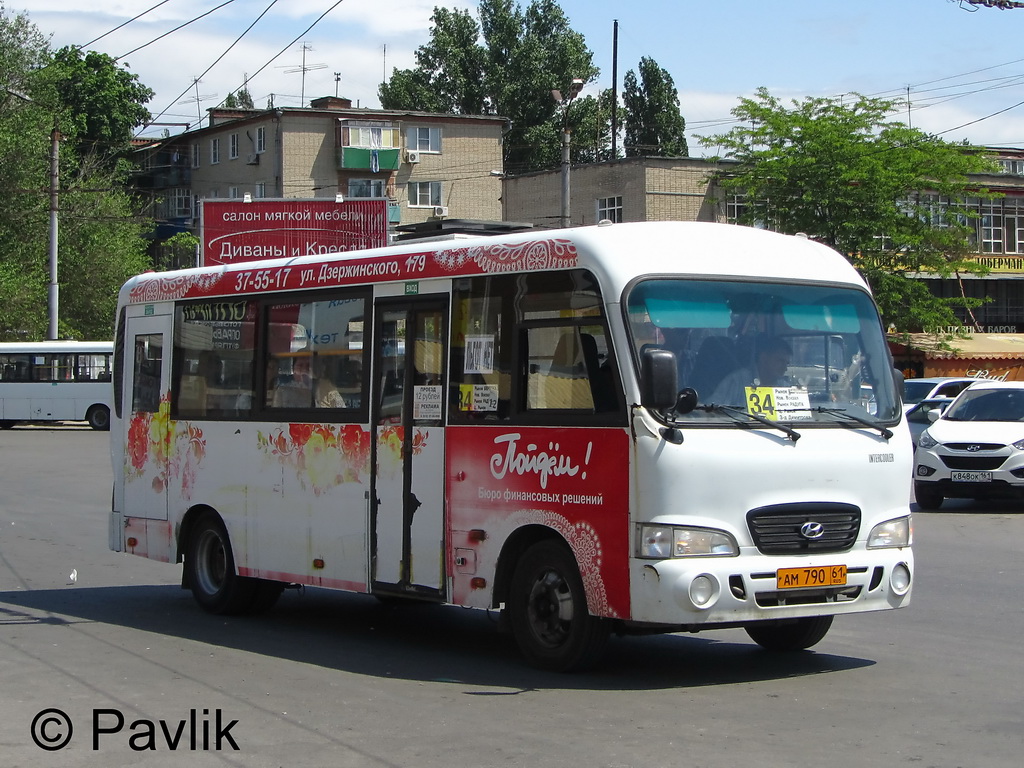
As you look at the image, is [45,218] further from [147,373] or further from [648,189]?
[147,373]

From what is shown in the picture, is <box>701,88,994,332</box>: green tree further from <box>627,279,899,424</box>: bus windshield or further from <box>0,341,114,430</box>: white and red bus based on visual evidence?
<box>627,279,899,424</box>: bus windshield

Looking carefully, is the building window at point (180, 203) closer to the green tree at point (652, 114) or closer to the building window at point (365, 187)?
the building window at point (365, 187)

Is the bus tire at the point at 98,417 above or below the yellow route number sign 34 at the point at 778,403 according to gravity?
→ below

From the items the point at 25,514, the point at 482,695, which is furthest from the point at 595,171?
the point at 482,695

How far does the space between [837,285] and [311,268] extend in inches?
161

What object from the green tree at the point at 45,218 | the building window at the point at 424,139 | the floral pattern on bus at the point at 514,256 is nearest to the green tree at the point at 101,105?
the green tree at the point at 45,218

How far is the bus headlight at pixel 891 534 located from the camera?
27.7ft

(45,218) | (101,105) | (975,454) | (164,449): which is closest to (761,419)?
(164,449)

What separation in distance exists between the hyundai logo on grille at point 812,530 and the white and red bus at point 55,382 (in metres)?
42.3

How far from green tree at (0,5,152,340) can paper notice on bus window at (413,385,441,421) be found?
1787 inches

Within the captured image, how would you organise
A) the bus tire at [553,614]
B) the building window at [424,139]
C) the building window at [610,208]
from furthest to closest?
the building window at [424,139] → the building window at [610,208] → the bus tire at [553,614]

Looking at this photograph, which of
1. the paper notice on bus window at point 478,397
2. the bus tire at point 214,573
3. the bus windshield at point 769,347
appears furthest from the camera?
the bus tire at point 214,573

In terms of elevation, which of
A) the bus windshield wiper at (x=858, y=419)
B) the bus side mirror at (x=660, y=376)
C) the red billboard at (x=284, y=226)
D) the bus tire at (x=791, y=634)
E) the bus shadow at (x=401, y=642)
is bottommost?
the bus shadow at (x=401, y=642)

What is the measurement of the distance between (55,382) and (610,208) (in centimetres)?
2277
